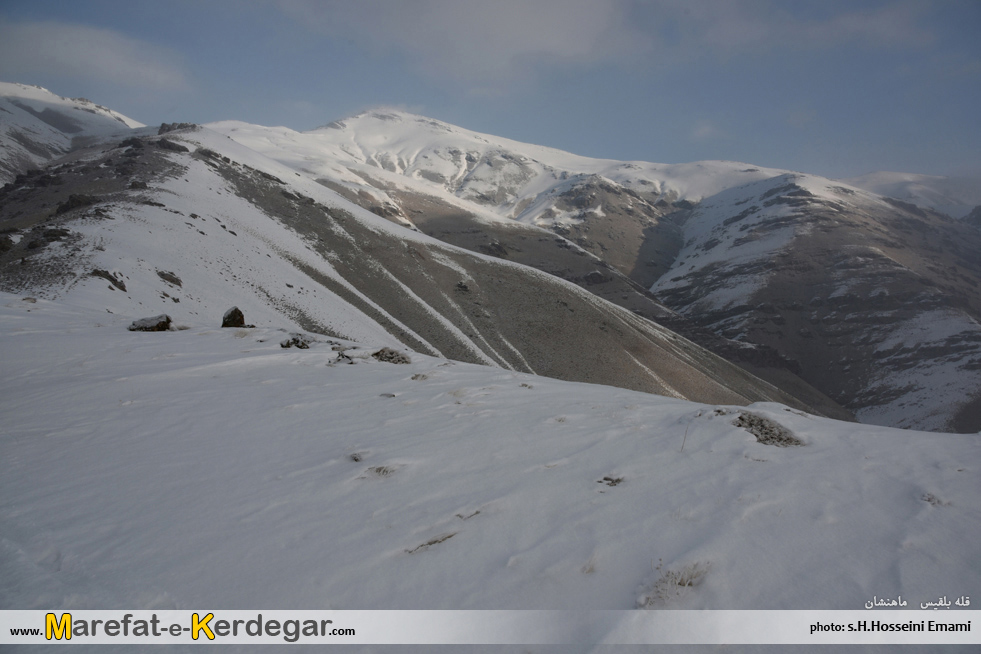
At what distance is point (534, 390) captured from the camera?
1064 cm

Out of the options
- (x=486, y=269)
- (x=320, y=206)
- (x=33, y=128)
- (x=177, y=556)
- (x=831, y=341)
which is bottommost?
(x=831, y=341)

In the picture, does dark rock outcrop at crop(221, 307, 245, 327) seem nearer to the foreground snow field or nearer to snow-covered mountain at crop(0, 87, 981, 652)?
snow-covered mountain at crop(0, 87, 981, 652)

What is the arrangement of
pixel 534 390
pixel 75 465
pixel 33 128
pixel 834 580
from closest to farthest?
1. pixel 834 580
2. pixel 75 465
3. pixel 534 390
4. pixel 33 128

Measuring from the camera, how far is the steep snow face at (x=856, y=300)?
92.1 meters

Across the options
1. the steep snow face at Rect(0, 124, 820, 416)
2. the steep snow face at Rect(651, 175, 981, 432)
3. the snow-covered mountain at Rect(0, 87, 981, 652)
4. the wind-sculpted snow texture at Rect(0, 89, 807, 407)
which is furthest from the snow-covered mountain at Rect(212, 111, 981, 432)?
the snow-covered mountain at Rect(0, 87, 981, 652)

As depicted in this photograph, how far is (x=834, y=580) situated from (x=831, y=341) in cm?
13666

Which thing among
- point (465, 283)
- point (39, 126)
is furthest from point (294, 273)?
point (39, 126)

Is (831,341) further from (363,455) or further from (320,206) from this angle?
(363,455)

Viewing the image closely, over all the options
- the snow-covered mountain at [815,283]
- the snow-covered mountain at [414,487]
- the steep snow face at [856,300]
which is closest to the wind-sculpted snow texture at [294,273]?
the snow-covered mountain at [414,487]

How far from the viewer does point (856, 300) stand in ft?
401

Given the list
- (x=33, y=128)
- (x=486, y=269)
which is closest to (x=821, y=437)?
(x=486, y=269)

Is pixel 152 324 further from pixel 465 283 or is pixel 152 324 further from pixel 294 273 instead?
pixel 465 283

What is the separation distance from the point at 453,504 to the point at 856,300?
153023mm

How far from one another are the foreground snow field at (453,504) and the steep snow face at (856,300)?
9928 cm
